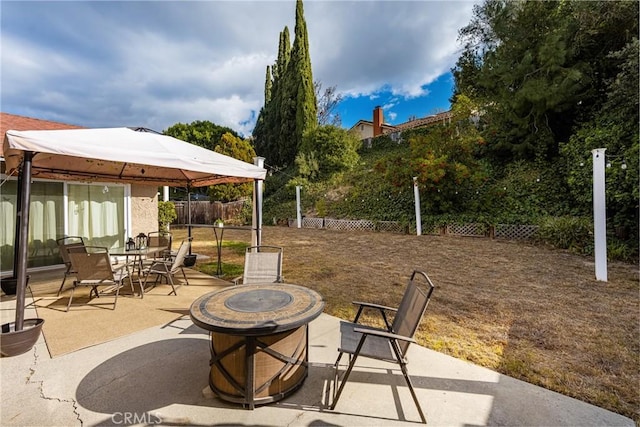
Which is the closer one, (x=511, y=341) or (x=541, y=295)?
(x=511, y=341)

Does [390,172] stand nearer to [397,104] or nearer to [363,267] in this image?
[363,267]

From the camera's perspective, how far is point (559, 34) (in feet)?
28.6

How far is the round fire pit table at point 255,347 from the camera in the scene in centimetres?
194

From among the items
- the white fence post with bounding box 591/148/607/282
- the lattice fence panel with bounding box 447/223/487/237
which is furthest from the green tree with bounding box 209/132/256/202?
the white fence post with bounding box 591/148/607/282

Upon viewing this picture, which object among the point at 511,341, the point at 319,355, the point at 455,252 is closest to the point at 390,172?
the point at 455,252

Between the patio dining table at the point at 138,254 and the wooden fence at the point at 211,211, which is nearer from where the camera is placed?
the patio dining table at the point at 138,254

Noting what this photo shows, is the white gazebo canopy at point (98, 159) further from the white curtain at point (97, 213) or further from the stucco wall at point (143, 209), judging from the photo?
the stucco wall at point (143, 209)

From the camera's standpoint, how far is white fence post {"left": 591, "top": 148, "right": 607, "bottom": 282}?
506cm

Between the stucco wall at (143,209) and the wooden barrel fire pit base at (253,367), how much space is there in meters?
7.19

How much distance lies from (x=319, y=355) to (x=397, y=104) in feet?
92.7

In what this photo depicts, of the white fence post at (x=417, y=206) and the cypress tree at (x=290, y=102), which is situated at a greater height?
the cypress tree at (x=290, y=102)

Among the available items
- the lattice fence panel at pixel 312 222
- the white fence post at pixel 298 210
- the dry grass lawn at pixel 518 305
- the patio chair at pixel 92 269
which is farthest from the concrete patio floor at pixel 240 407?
the white fence post at pixel 298 210

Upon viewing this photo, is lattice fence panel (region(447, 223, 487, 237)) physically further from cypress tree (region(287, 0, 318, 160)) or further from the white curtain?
cypress tree (region(287, 0, 318, 160))

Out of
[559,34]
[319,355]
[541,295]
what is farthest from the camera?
[559,34]
